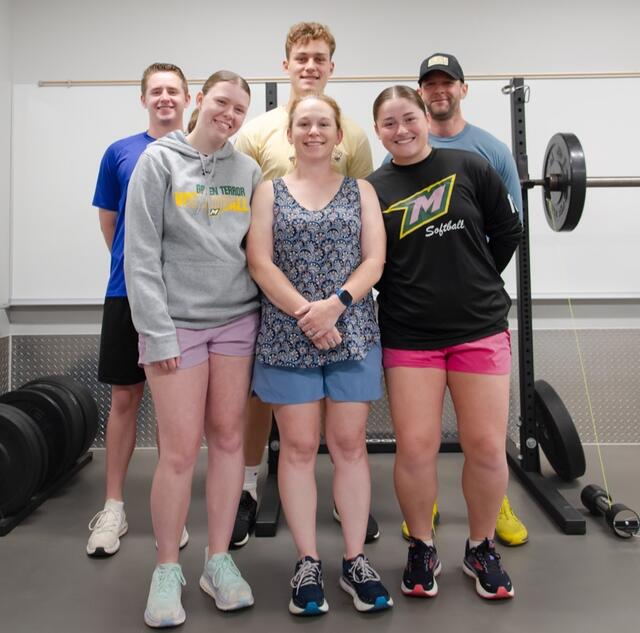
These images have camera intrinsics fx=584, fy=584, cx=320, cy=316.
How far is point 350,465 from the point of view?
176cm

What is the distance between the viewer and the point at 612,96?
10.9 feet

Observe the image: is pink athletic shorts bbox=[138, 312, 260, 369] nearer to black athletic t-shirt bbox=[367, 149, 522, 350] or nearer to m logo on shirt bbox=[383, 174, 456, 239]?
black athletic t-shirt bbox=[367, 149, 522, 350]

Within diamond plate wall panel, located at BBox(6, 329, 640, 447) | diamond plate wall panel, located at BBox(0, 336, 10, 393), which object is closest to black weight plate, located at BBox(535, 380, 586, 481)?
diamond plate wall panel, located at BBox(6, 329, 640, 447)

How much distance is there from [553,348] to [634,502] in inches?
40.7

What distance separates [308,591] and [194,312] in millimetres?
882

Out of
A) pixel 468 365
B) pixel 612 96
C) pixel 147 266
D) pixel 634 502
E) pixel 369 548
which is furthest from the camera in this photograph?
pixel 612 96

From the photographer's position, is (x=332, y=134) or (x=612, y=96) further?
(x=612, y=96)

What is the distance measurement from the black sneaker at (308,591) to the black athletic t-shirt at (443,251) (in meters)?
0.71

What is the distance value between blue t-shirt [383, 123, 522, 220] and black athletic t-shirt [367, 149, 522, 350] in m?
0.37

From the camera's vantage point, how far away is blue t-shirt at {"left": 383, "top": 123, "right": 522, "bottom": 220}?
7.13 feet

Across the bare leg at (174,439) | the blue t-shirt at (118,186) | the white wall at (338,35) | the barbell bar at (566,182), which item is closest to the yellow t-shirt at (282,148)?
the blue t-shirt at (118,186)

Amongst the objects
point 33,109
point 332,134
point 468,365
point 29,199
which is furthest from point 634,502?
point 33,109

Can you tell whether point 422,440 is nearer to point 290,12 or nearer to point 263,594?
point 263,594

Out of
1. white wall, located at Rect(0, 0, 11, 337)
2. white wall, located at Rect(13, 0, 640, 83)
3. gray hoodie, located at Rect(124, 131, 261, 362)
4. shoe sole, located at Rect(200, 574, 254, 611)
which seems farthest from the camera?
white wall, located at Rect(13, 0, 640, 83)
